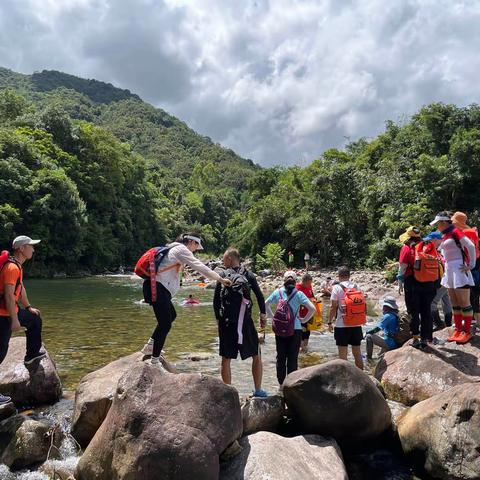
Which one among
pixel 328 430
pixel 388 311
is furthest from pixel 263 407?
pixel 388 311

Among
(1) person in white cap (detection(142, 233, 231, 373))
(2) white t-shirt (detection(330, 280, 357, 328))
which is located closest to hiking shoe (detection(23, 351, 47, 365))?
(1) person in white cap (detection(142, 233, 231, 373))

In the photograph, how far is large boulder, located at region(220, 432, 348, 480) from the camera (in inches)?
189

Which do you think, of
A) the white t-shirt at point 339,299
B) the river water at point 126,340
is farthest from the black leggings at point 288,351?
the river water at point 126,340

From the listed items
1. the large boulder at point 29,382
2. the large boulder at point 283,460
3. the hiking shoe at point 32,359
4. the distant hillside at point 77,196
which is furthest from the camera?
the distant hillside at point 77,196

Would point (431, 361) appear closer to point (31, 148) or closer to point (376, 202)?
point (376, 202)

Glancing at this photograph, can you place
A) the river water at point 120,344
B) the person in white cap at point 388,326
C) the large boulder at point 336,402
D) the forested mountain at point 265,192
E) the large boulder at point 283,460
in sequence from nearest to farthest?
1. the large boulder at point 283,460
2. the large boulder at point 336,402
3. the river water at point 120,344
4. the person in white cap at point 388,326
5. the forested mountain at point 265,192

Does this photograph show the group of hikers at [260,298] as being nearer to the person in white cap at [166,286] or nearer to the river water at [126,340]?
the person in white cap at [166,286]

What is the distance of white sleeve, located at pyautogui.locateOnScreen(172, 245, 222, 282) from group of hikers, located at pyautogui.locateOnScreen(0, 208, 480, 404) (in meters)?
0.01

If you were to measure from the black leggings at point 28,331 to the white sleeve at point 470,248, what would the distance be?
7122 mm

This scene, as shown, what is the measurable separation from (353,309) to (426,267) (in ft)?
4.50

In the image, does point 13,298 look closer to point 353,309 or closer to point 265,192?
point 353,309

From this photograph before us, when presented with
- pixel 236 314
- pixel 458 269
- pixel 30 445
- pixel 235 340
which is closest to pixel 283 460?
pixel 235 340

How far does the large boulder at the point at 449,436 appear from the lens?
5227 mm

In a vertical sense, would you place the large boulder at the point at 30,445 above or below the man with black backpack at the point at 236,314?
below
